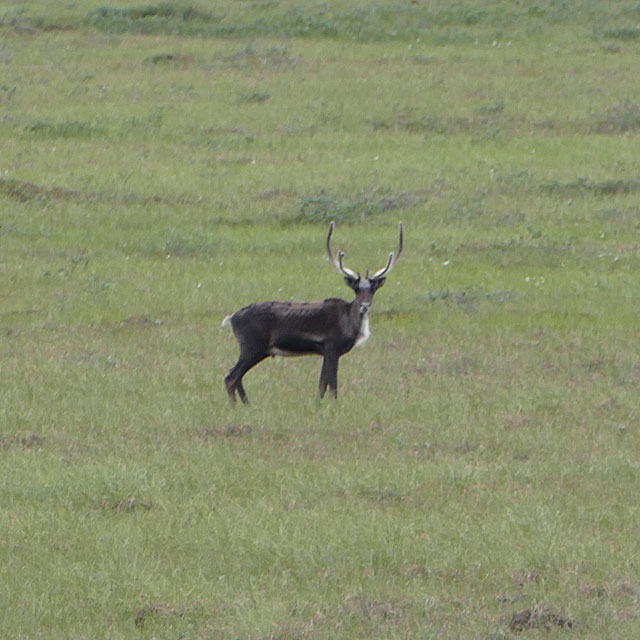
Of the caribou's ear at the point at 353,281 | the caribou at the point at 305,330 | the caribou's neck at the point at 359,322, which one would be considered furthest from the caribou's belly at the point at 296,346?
the caribou's ear at the point at 353,281

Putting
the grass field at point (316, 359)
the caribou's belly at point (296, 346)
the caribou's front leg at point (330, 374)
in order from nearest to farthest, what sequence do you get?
the grass field at point (316, 359) < the caribou's front leg at point (330, 374) < the caribou's belly at point (296, 346)

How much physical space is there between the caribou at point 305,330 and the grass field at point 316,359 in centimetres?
36

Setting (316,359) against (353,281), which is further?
(316,359)

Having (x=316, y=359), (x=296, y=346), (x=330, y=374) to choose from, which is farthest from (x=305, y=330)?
(x=316, y=359)

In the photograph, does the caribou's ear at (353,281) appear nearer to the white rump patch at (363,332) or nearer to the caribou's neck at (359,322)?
the caribou's neck at (359,322)

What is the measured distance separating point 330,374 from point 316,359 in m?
2.20

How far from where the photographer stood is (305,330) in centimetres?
1211

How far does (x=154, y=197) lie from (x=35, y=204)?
184 cm

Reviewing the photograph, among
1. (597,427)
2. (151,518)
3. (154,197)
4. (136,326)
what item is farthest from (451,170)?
(151,518)

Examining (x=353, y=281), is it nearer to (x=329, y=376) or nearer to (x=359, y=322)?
(x=359, y=322)

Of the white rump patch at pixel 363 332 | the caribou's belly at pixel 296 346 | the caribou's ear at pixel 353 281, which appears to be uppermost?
the caribou's ear at pixel 353 281

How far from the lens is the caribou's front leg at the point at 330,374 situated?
11.9 metres

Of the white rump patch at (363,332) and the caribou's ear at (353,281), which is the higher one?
the caribou's ear at (353,281)

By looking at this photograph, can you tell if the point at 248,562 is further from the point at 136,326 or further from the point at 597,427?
the point at 136,326
